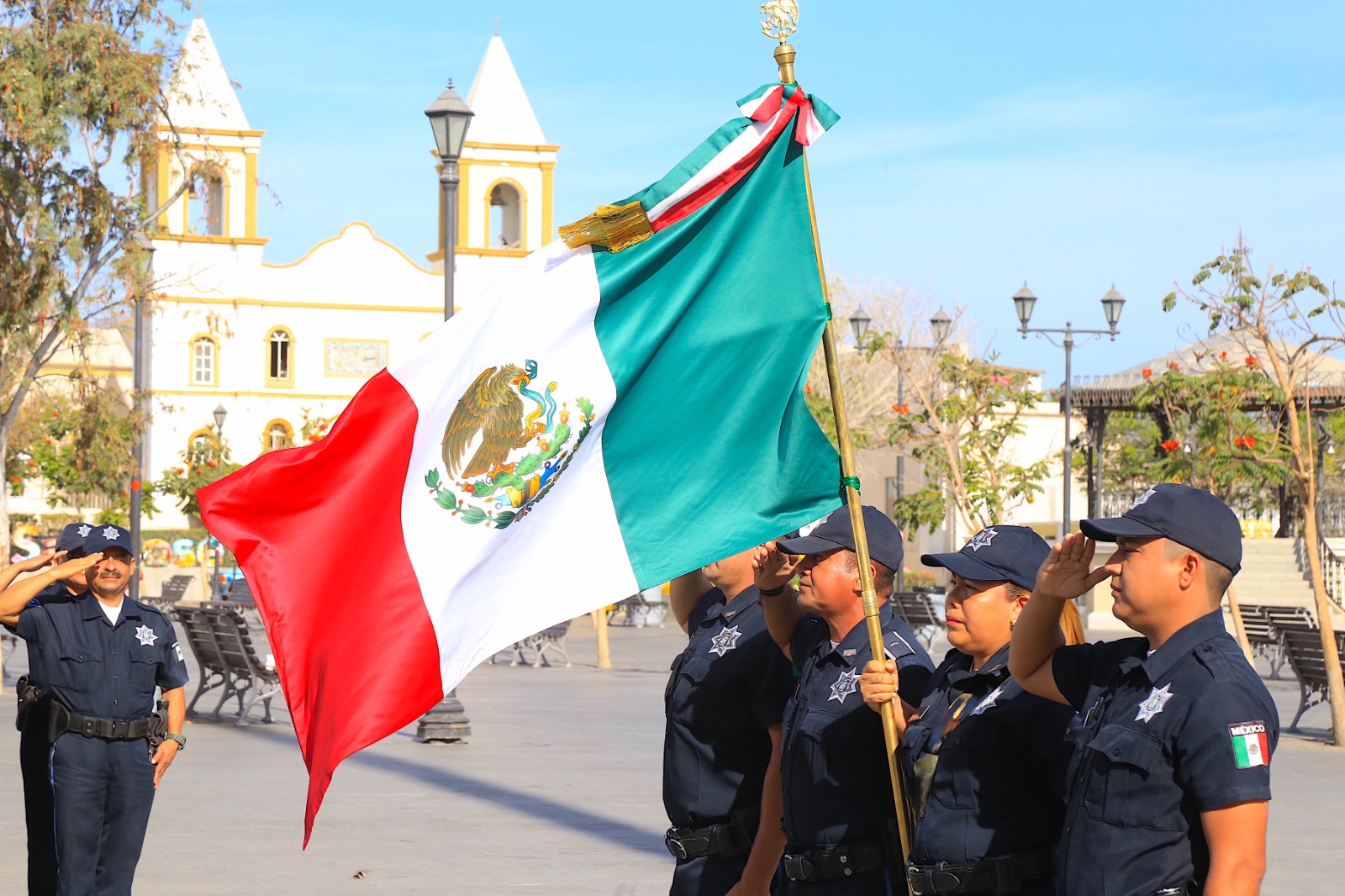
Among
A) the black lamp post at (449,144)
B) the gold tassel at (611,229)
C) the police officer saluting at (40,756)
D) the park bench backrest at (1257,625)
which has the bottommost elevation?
the park bench backrest at (1257,625)

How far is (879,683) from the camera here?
13.9ft

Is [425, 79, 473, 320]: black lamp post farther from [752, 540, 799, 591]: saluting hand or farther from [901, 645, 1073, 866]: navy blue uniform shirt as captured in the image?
[901, 645, 1073, 866]: navy blue uniform shirt

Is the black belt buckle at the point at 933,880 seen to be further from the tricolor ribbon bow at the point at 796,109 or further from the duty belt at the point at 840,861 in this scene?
the tricolor ribbon bow at the point at 796,109

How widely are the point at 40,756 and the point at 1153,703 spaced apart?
16.5ft

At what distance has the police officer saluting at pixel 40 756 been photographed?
693cm

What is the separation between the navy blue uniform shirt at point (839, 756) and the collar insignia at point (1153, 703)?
42.5 inches

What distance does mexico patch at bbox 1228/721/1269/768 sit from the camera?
3389 mm

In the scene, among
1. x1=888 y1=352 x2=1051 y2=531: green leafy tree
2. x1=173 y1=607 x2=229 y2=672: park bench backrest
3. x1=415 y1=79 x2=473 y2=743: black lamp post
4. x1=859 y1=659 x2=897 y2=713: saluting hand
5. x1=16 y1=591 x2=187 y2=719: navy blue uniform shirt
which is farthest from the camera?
x1=888 y1=352 x2=1051 y2=531: green leafy tree

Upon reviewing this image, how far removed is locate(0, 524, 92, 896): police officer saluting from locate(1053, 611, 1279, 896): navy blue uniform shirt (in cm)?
467

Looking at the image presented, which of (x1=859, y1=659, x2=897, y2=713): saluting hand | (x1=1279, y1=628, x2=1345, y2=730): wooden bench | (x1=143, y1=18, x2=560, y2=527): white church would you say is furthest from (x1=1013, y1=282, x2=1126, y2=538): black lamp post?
(x1=143, y1=18, x2=560, y2=527): white church

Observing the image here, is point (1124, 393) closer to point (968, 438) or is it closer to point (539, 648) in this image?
point (968, 438)

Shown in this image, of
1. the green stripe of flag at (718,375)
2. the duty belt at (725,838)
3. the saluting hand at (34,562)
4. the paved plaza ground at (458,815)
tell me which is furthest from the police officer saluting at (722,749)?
the saluting hand at (34,562)

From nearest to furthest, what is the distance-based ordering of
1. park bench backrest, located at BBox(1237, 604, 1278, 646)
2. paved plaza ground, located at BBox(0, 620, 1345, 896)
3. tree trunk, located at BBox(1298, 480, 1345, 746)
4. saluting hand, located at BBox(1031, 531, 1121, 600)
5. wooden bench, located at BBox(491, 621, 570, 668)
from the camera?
saluting hand, located at BBox(1031, 531, 1121, 600)
paved plaza ground, located at BBox(0, 620, 1345, 896)
tree trunk, located at BBox(1298, 480, 1345, 746)
park bench backrest, located at BBox(1237, 604, 1278, 646)
wooden bench, located at BBox(491, 621, 570, 668)

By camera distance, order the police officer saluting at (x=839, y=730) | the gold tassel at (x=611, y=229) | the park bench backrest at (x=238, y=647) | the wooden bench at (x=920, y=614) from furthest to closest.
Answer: the wooden bench at (x=920, y=614)
the park bench backrest at (x=238, y=647)
the gold tassel at (x=611, y=229)
the police officer saluting at (x=839, y=730)
